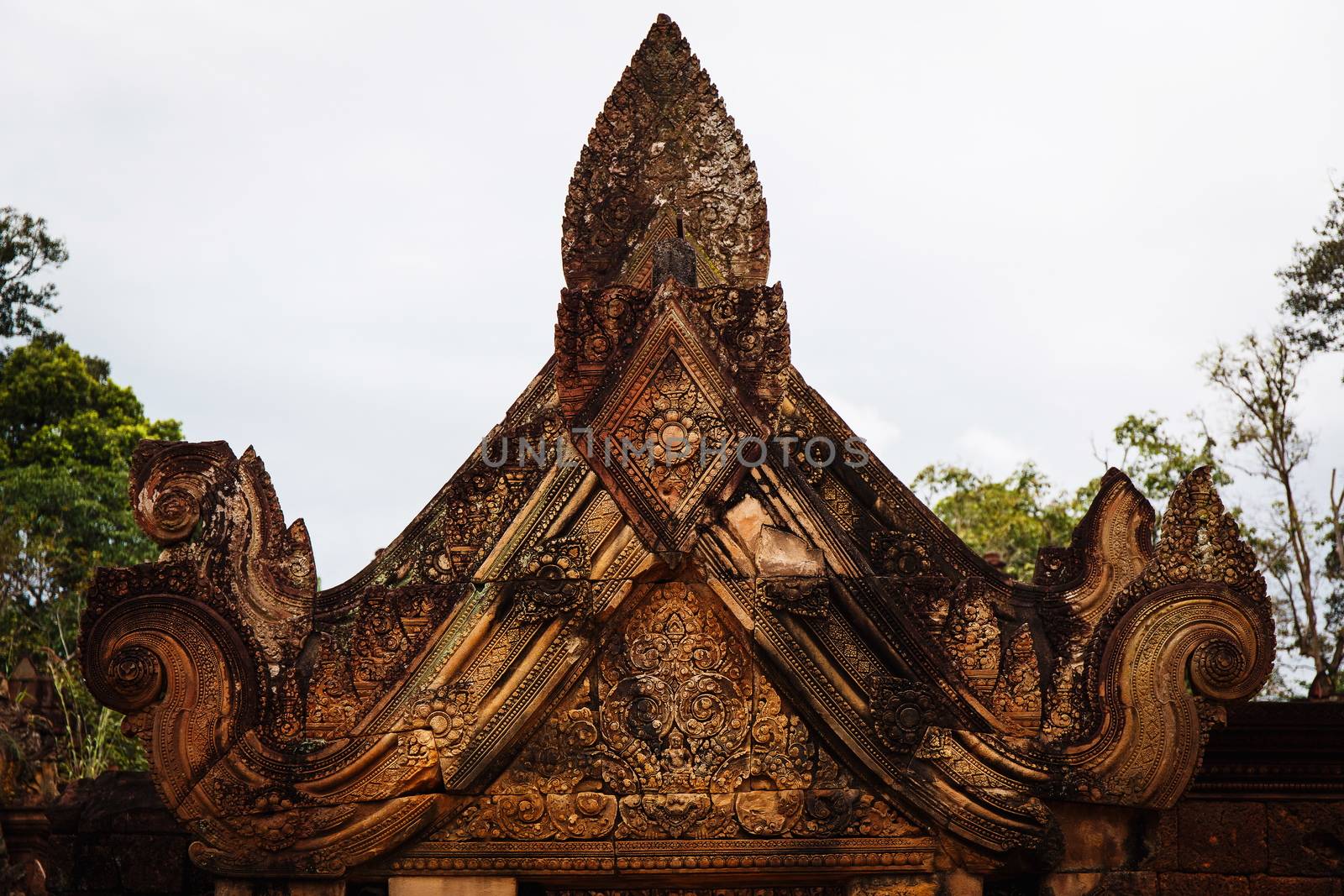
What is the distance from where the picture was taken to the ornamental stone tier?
5.50 metres

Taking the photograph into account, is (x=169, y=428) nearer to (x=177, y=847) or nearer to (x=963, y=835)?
(x=177, y=847)

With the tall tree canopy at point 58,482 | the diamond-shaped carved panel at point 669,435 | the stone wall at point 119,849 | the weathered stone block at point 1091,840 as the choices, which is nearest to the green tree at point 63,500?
the tall tree canopy at point 58,482

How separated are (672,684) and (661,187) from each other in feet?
8.24

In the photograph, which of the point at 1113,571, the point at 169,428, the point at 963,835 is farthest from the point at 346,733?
the point at 169,428

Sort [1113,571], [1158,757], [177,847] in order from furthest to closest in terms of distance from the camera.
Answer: [177,847]
[1113,571]
[1158,757]

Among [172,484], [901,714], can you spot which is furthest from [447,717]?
[901,714]

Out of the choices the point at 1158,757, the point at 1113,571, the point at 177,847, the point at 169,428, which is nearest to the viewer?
the point at 1158,757

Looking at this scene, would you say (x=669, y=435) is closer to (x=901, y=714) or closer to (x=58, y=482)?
(x=901, y=714)

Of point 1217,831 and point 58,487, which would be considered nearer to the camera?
point 1217,831

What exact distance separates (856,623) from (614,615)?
36.4 inches

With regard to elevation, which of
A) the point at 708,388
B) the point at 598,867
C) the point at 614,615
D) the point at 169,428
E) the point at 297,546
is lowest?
the point at 598,867

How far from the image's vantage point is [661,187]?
696 centimetres

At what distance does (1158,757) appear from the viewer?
5.44m

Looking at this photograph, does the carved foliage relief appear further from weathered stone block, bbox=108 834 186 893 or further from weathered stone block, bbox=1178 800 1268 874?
weathered stone block, bbox=1178 800 1268 874
